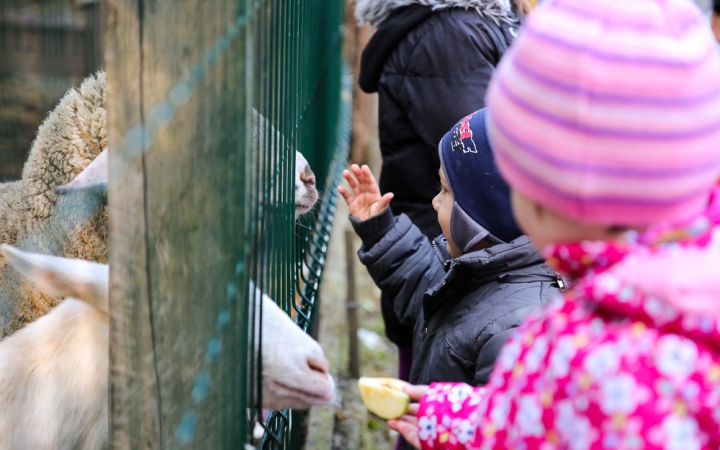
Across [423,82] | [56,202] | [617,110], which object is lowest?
[56,202]

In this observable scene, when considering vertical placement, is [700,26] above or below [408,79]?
above

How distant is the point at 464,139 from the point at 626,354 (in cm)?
124

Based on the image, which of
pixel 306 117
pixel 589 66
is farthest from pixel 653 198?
pixel 306 117

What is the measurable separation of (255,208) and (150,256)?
357mm

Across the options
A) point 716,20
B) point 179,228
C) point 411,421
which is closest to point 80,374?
point 179,228

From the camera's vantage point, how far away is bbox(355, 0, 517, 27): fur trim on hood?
9.53 ft

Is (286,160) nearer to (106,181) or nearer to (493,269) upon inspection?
(106,181)

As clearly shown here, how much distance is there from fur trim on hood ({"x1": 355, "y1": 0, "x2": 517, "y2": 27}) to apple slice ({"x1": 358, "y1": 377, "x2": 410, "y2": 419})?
6.01ft

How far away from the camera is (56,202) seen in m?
2.98

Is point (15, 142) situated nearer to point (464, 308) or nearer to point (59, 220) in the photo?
point (59, 220)

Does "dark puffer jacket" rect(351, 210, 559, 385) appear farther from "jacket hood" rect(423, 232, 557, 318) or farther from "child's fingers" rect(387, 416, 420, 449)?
"child's fingers" rect(387, 416, 420, 449)

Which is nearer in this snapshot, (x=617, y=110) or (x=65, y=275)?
(x=617, y=110)

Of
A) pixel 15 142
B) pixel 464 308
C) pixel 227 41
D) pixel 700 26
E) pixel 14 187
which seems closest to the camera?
pixel 700 26

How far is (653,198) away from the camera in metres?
1.00
